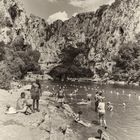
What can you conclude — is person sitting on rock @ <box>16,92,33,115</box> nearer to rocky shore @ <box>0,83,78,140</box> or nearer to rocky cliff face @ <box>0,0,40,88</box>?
rocky shore @ <box>0,83,78,140</box>

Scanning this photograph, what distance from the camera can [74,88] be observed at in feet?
293

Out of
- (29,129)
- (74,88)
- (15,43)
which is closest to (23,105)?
(29,129)

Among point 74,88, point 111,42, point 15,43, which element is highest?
point 111,42

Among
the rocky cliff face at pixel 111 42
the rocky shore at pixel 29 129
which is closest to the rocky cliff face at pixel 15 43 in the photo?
the rocky cliff face at pixel 111 42

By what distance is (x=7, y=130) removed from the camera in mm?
18016

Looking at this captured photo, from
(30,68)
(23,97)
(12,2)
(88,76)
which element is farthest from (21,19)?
(23,97)

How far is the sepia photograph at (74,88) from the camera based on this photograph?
2320cm

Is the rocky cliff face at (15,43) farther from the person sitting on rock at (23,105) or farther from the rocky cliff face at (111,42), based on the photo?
the person sitting on rock at (23,105)

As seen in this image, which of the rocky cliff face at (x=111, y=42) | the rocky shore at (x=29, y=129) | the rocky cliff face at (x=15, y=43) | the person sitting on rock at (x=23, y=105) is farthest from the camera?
the rocky cliff face at (x=111, y=42)

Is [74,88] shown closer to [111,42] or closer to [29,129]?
[29,129]

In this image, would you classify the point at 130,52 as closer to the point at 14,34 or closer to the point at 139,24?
the point at 139,24

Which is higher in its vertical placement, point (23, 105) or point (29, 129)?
point (23, 105)

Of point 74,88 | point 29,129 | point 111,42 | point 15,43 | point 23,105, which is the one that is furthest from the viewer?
point 111,42

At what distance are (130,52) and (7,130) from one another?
131016mm
